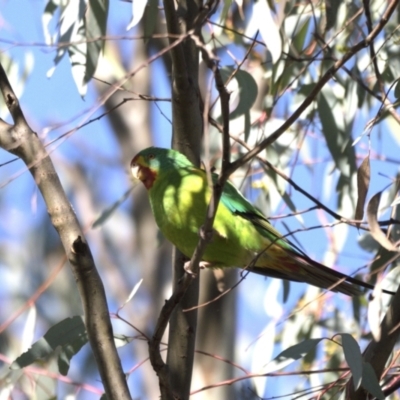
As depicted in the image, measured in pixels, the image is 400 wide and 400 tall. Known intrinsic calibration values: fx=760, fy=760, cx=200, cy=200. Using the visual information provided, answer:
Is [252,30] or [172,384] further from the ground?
[252,30]

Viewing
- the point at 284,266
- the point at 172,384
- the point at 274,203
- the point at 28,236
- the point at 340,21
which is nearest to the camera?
the point at 172,384

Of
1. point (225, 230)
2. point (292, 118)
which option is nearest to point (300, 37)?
point (225, 230)

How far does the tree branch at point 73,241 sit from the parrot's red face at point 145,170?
94 centimetres

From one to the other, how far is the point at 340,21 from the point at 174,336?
4.97 ft

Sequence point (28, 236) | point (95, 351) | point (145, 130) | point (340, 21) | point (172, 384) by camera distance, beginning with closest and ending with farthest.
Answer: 1. point (95, 351)
2. point (172, 384)
3. point (340, 21)
4. point (145, 130)
5. point (28, 236)

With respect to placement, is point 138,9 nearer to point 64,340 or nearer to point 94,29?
point 94,29

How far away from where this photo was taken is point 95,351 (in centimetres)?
179

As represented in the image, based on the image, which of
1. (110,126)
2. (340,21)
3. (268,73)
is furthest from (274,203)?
(110,126)

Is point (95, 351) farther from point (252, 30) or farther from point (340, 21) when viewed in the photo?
point (340, 21)

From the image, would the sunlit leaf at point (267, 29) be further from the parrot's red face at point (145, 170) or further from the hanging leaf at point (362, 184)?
the parrot's red face at point (145, 170)

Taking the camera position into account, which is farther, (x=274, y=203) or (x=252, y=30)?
(x=274, y=203)

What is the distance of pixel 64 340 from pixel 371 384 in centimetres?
89

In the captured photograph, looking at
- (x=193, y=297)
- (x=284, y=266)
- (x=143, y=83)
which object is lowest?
(x=193, y=297)

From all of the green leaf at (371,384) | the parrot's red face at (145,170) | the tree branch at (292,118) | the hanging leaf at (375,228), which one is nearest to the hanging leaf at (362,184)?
the hanging leaf at (375,228)
